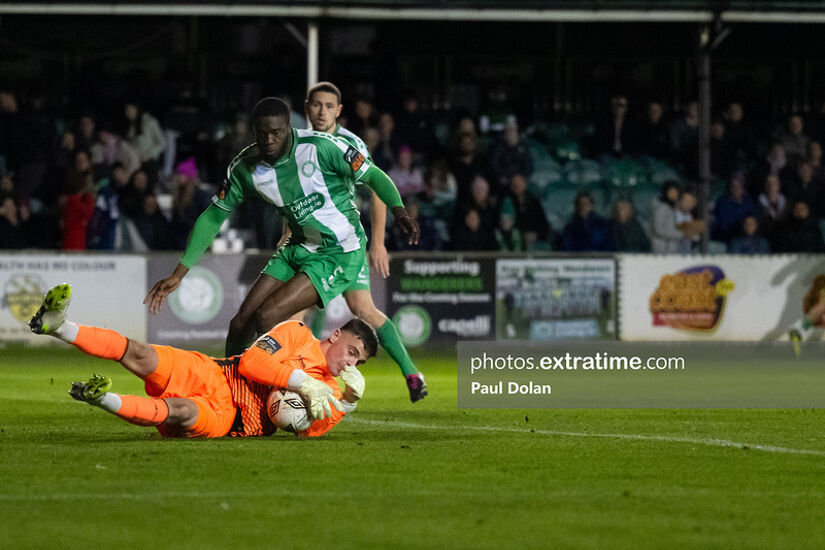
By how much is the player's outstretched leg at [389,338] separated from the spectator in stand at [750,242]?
10105 mm

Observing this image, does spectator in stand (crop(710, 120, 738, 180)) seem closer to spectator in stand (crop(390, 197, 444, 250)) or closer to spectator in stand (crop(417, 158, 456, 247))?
spectator in stand (crop(417, 158, 456, 247))

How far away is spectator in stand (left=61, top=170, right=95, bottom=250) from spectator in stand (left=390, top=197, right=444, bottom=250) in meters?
3.75

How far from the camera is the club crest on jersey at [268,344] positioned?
310 inches

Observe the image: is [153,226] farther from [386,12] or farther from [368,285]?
[368,285]

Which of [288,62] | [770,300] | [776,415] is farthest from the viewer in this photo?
[288,62]

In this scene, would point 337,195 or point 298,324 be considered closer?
point 298,324

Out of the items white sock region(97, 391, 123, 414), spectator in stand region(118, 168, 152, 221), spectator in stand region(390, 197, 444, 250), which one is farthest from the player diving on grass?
spectator in stand region(118, 168, 152, 221)

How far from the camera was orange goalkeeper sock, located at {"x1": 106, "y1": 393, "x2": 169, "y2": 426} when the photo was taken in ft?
24.8

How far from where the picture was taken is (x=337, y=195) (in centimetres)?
929

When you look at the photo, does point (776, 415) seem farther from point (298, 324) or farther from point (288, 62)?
point (288, 62)

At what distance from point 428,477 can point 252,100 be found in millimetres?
16219

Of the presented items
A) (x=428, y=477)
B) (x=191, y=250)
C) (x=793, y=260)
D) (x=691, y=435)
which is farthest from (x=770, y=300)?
(x=428, y=477)

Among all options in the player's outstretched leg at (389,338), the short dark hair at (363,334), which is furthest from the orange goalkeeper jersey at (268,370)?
the player's outstretched leg at (389,338)

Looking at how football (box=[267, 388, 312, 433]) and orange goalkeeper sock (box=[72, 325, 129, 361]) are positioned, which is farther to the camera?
Result: football (box=[267, 388, 312, 433])
